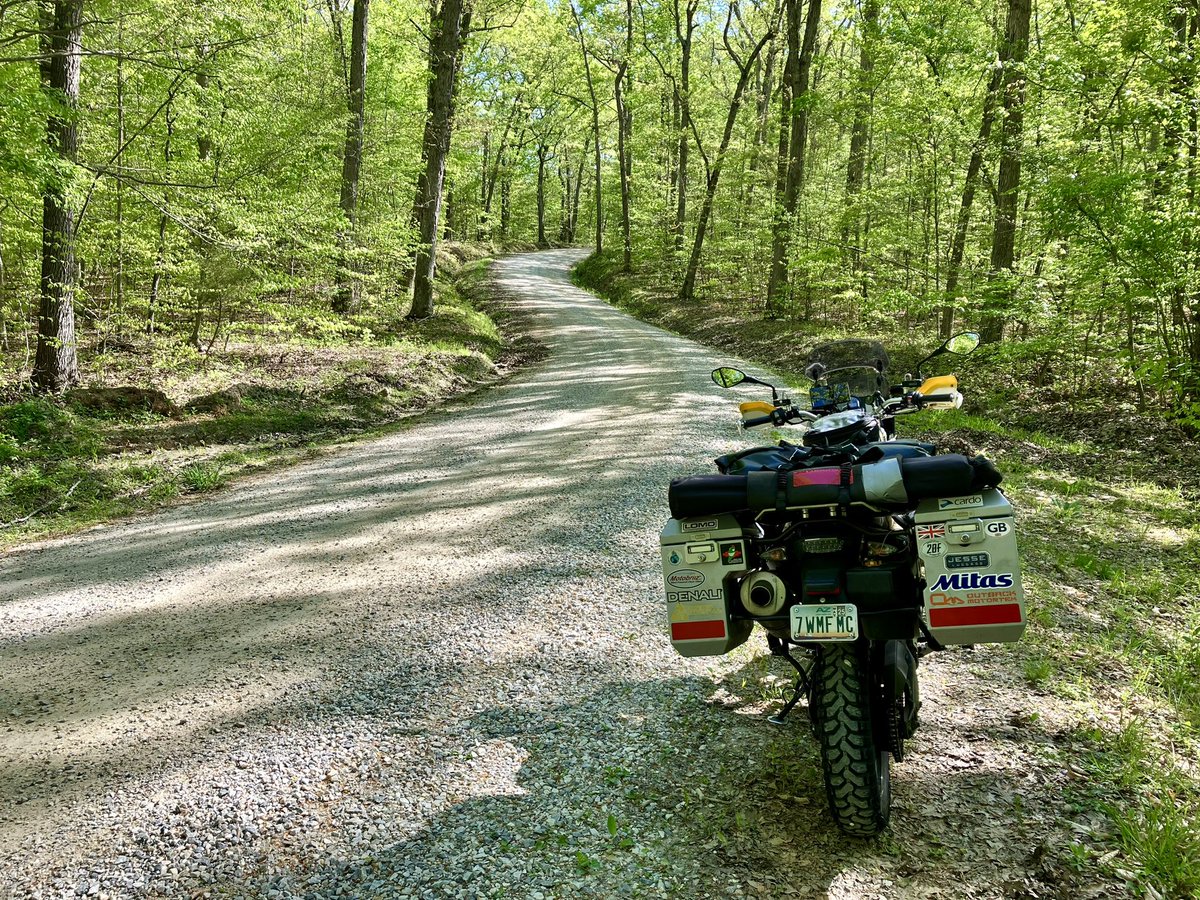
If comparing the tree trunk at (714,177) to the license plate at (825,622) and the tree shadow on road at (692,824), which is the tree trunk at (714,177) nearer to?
the tree shadow on road at (692,824)

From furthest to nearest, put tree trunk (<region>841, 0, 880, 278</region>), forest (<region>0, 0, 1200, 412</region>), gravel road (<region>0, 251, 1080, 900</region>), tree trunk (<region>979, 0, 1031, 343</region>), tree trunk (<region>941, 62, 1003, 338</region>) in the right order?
tree trunk (<region>841, 0, 880, 278</region>), tree trunk (<region>941, 62, 1003, 338</region>), tree trunk (<region>979, 0, 1031, 343</region>), forest (<region>0, 0, 1200, 412</region>), gravel road (<region>0, 251, 1080, 900</region>)

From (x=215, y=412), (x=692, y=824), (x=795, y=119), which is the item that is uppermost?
(x=795, y=119)

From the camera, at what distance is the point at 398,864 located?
2496 mm

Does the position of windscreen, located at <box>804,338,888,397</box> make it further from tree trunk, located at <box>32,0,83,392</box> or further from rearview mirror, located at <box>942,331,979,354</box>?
tree trunk, located at <box>32,0,83,392</box>

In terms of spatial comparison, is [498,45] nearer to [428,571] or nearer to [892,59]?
[892,59]

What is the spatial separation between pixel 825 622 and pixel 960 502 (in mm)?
598

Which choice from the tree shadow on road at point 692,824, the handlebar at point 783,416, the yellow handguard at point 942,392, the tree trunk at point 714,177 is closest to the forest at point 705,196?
the tree trunk at point 714,177

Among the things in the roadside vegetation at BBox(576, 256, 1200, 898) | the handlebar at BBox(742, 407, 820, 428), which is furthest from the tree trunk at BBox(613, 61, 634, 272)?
the handlebar at BBox(742, 407, 820, 428)

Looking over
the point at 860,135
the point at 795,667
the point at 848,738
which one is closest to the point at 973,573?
the point at 848,738

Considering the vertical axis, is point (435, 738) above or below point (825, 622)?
below

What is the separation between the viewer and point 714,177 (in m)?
22.7

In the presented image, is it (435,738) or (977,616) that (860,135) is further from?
(435,738)

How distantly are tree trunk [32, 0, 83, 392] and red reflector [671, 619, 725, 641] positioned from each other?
1008 centimetres

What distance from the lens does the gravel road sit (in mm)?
2480
